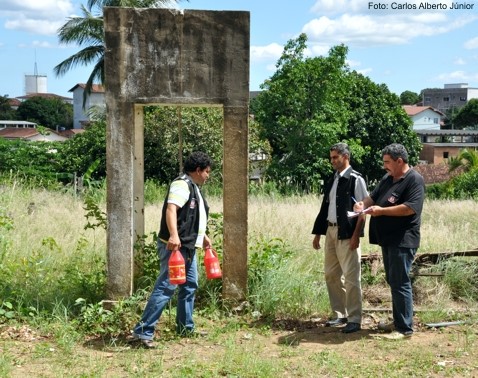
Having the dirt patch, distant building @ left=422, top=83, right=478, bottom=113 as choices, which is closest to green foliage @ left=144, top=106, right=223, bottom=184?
the dirt patch

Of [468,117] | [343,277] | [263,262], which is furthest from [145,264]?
[468,117]

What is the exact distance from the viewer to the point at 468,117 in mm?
87250

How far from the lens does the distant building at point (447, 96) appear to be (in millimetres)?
125688

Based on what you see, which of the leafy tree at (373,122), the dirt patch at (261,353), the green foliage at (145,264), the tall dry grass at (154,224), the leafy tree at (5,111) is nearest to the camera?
the dirt patch at (261,353)

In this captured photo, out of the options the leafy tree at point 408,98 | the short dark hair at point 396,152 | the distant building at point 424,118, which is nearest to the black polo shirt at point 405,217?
the short dark hair at point 396,152

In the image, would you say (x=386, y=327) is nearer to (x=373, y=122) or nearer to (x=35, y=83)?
(x=373, y=122)

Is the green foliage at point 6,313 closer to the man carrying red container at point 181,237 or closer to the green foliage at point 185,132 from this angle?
the man carrying red container at point 181,237

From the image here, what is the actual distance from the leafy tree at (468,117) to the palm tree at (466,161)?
59.0 m

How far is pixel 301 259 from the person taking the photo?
31.1ft

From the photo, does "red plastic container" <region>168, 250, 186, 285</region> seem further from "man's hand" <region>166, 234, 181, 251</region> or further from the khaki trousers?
the khaki trousers

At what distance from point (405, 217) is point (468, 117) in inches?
3373

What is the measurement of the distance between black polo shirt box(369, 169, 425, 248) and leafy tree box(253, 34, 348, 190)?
19.6 m

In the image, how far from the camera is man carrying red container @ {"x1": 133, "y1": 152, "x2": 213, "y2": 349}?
650 cm

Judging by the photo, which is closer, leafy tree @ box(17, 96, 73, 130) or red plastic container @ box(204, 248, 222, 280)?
red plastic container @ box(204, 248, 222, 280)
